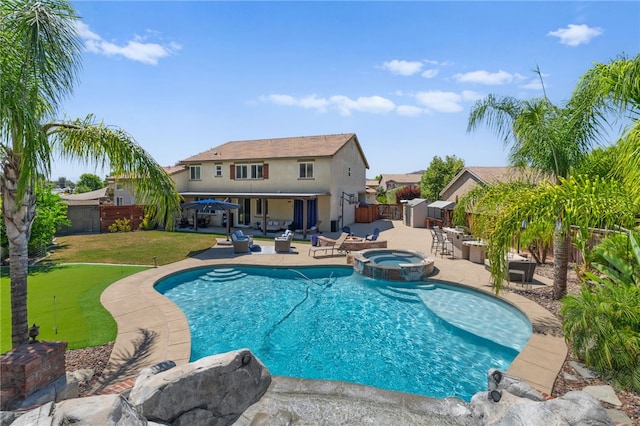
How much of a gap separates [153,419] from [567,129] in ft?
41.2

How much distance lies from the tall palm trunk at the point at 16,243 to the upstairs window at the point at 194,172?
79.9 ft

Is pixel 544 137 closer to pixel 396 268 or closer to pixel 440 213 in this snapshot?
pixel 396 268

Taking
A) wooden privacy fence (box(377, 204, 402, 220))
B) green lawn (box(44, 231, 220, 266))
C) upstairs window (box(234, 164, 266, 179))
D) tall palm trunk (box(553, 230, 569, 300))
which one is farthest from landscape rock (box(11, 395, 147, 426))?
wooden privacy fence (box(377, 204, 402, 220))

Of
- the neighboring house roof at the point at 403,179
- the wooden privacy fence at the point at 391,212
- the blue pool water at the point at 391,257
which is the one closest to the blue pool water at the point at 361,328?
the blue pool water at the point at 391,257

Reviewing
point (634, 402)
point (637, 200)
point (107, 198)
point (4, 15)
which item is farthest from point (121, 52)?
point (107, 198)

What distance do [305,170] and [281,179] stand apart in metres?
2.30

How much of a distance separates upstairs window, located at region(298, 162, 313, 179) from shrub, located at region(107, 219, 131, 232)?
1471cm

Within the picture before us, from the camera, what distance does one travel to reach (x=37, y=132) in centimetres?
482

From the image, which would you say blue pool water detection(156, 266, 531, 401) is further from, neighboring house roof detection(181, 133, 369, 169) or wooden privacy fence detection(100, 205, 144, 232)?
wooden privacy fence detection(100, 205, 144, 232)

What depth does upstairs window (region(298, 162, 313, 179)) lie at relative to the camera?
83.7 ft

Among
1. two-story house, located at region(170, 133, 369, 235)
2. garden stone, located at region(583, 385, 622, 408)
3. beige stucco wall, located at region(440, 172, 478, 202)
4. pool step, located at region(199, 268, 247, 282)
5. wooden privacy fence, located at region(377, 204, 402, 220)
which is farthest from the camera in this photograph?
wooden privacy fence, located at region(377, 204, 402, 220)

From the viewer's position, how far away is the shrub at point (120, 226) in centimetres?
2406

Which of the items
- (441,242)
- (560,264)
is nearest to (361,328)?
(560,264)

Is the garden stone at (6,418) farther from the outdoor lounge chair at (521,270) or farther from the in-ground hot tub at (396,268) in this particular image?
the outdoor lounge chair at (521,270)
